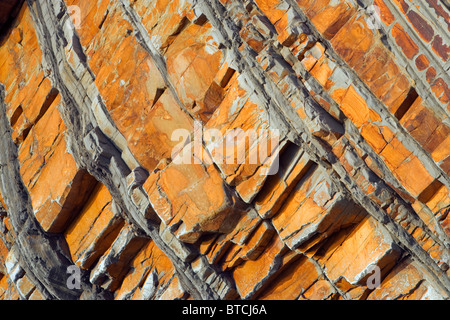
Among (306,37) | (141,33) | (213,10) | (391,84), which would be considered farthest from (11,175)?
(391,84)

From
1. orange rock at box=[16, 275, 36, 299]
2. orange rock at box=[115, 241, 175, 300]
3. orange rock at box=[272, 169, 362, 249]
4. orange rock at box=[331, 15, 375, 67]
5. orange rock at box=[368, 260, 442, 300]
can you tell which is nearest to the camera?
orange rock at box=[331, 15, 375, 67]

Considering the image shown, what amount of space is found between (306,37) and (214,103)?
1818mm

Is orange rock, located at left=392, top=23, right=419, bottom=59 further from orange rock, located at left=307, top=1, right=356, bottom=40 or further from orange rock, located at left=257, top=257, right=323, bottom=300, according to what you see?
orange rock, located at left=257, top=257, right=323, bottom=300

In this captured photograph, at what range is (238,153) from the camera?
754 centimetres

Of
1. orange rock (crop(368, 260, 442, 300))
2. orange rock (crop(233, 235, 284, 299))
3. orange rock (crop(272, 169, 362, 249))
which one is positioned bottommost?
orange rock (crop(233, 235, 284, 299))

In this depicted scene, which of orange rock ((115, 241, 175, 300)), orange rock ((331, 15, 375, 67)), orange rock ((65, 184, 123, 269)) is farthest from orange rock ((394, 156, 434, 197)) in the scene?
orange rock ((65, 184, 123, 269))

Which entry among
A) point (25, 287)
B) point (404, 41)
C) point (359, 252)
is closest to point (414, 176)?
point (359, 252)

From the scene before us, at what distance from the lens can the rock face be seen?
6.82m

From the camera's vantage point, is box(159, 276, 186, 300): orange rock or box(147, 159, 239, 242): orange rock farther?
box(159, 276, 186, 300): orange rock

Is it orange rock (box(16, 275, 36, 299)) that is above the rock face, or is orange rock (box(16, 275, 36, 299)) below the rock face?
below

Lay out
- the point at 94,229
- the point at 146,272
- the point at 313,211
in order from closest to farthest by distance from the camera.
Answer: the point at 313,211
the point at 146,272
the point at 94,229

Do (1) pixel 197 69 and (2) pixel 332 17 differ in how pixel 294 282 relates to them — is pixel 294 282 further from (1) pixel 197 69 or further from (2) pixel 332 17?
(2) pixel 332 17

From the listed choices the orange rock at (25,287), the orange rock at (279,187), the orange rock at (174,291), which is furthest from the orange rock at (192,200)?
the orange rock at (25,287)

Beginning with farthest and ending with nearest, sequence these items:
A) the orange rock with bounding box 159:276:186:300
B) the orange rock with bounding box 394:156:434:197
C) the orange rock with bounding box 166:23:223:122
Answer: the orange rock with bounding box 159:276:186:300, the orange rock with bounding box 166:23:223:122, the orange rock with bounding box 394:156:434:197
